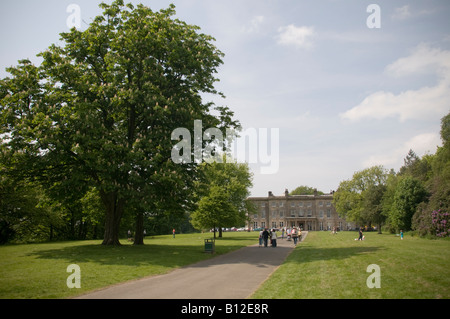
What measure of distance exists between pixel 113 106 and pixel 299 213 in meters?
101

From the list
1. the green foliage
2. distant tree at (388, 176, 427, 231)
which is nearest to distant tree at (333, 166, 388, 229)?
distant tree at (388, 176, 427, 231)

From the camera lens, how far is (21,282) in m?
12.4

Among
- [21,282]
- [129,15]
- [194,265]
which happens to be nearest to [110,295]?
[21,282]

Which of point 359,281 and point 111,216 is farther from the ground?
point 111,216

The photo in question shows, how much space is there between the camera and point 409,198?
1900 inches

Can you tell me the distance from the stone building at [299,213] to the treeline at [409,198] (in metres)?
25.8

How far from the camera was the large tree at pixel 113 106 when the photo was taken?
20.6 metres

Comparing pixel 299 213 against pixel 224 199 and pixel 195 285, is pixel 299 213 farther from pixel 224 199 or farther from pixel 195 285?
pixel 195 285

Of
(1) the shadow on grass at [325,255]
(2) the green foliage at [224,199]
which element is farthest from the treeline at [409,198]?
(2) the green foliage at [224,199]

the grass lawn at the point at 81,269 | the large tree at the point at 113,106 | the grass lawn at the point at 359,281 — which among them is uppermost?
the large tree at the point at 113,106

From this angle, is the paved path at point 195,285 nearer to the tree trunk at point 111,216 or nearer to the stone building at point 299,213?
the tree trunk at point 111,216

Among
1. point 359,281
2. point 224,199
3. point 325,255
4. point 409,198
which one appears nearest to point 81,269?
point 359,281

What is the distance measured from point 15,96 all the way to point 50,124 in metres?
3.85
